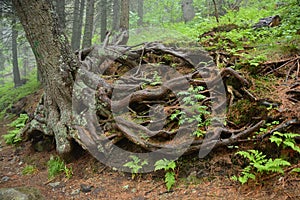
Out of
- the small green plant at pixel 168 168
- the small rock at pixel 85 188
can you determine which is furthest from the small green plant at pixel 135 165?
the small rock at pixel 85 188

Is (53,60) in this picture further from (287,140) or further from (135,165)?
(287,140)

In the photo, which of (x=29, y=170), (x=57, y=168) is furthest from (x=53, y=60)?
(x=29, y=170)

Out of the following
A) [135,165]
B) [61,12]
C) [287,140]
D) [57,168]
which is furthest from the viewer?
[61,12]

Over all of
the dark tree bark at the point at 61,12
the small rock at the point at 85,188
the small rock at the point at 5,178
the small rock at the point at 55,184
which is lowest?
the small rock at the point at 5,178

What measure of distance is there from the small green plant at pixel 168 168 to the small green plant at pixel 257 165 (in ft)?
3.25

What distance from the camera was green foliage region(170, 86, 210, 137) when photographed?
15.3 ft

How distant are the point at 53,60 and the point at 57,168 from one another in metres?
2.45

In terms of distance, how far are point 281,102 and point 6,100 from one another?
13.4 metres

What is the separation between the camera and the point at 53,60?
18.6 feet

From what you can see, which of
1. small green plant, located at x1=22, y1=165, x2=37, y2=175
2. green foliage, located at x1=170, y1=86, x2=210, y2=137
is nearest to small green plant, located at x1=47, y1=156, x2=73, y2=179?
small green plant, located at x1=22, y1=165, x2=37, y2=175

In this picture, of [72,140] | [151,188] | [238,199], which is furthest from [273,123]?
[72,140]

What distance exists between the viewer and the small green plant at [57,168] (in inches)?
208

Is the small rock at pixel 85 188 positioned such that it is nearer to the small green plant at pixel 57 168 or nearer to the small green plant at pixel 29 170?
the small green plant at pixel 57 168

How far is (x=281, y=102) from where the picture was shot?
4.50 meters
